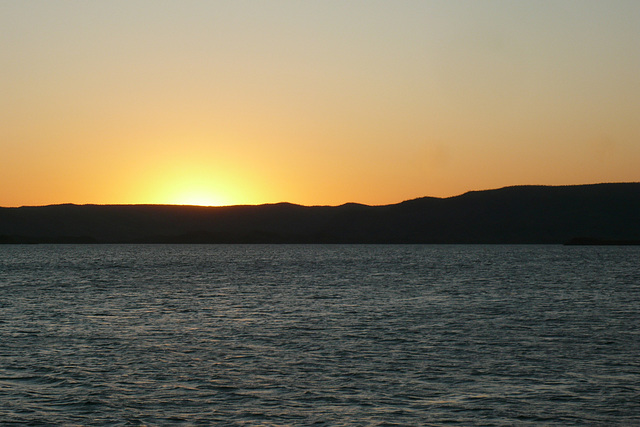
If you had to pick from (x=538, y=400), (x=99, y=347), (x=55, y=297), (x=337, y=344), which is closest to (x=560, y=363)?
(x=538, y=400)

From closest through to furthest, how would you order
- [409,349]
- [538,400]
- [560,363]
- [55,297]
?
[538,400] → [560,363] → [409,349] → [55,297]

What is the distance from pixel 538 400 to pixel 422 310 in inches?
1158

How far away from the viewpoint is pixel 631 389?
2533 cm

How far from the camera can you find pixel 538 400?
2388 cm

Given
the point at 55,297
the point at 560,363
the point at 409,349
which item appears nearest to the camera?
the point at 560,363

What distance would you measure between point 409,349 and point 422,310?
19.4m

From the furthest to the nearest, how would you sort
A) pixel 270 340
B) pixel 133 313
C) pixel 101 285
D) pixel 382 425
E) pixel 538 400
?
pixel 101 285
pixel 133 313
pixel 270 340
pixel 538 400
pixel 382 425

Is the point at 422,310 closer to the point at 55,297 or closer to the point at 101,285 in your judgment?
the point at 55,297

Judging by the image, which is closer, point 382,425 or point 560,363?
point 382,425

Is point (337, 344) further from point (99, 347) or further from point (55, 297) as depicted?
point (55, 297)

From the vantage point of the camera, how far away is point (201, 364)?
3034 cm

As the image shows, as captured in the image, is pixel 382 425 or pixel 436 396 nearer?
pixel 382 425

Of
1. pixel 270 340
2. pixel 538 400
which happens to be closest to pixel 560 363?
pixel 538 400

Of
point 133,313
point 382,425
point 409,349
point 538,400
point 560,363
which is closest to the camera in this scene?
point 382,425
